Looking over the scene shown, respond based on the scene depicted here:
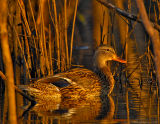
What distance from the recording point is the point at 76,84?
8.07 meters

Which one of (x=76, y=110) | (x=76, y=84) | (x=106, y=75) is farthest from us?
(x=106, y=75)

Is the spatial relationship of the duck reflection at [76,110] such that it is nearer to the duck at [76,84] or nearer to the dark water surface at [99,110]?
the dark water surface at [99,110]

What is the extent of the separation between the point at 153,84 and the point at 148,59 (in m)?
0.51

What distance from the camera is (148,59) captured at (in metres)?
8.30

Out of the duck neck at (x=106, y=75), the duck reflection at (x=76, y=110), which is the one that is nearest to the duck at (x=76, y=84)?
the duck neck at (x=106, y=75)

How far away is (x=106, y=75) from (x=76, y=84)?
0.81 meters

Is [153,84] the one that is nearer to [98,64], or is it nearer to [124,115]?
[98,64]

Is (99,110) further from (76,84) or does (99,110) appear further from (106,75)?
(106,75)

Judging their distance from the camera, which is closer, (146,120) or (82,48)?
(146,120)

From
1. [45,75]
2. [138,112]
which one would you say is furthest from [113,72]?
[138,112]

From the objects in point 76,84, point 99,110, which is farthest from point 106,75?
point 99,110

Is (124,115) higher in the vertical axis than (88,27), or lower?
lower

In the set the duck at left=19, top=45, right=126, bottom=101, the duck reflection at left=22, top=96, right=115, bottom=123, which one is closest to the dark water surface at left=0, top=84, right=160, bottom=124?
the duck reflection at left=22, top=96, right=115, bottom=123

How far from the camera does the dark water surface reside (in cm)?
604
